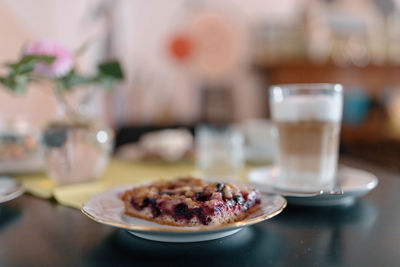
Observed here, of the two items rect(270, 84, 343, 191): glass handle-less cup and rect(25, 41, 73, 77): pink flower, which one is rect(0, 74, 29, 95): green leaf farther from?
rect(270, 84, 343, 191): glass handle-less cup

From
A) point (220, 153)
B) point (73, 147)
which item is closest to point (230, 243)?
point (73, 147)

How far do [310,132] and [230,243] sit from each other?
387 mm

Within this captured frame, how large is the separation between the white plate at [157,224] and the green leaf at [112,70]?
1.16 feet

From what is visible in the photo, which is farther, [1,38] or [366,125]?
[366,125]

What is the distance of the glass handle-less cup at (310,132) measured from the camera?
0.78 meters

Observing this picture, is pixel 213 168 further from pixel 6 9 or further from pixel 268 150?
pixel 6 9

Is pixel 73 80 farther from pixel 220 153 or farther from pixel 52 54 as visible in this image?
pixel 220 153

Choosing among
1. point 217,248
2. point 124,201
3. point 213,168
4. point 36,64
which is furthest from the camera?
point 213,168

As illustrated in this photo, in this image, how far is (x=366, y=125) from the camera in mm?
3871

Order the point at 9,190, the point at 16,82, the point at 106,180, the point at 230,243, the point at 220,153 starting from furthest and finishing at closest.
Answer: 1. the point at 220,153
2. the point at 106,180
3. the point at 16,82
4. the point at 9,190
5. the point at 230,243

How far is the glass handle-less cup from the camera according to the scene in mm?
779

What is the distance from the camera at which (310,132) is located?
2.58 feet

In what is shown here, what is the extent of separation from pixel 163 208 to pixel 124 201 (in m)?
0.09

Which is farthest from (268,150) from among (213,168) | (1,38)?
(1,38)
